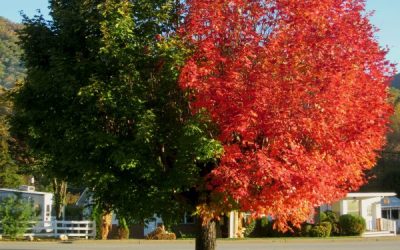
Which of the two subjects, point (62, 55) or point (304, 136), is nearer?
A: point (304, 136)

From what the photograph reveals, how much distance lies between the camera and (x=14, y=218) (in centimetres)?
3256

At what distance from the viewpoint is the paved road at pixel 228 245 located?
2789 centimetres

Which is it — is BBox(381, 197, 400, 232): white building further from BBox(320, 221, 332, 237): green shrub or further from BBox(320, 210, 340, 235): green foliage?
BBox(320, 221, 332, 237): green shrub

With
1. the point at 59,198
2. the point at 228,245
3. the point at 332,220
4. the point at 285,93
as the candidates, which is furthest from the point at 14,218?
the point at 285,93

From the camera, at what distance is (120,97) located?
33.6 ft

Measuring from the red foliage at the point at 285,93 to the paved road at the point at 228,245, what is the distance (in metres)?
18.5

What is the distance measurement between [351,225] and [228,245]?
14.2 metres

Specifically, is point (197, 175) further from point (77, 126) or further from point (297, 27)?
point (297, 27)

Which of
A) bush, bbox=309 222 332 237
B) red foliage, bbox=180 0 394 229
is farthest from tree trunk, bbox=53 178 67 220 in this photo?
red foliage, bbox=180 0 394 229

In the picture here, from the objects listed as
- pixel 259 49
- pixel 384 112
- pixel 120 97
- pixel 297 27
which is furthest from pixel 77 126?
pixel 384 112

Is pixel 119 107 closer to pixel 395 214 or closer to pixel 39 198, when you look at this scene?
pixel 39 198

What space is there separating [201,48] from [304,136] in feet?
7.52

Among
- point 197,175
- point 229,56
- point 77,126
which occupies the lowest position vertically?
point 197,175

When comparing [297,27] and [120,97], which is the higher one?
[297,27]
